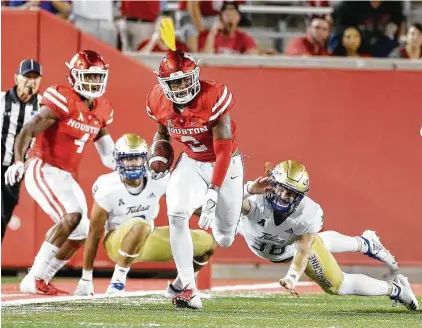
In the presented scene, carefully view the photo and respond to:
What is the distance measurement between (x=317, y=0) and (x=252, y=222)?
468cm

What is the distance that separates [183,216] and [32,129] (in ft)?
5.88

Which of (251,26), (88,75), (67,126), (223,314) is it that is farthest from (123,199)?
(251,26)

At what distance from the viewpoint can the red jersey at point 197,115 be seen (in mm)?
5906

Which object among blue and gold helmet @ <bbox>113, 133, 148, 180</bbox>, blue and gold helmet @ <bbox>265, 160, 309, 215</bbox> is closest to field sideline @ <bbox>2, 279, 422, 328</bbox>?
blue and gold helmet @ <bbox>265, 160, 309, 215</bbox>

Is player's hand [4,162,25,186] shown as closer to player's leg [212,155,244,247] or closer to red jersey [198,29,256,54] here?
player's leg [212,155,244,247]

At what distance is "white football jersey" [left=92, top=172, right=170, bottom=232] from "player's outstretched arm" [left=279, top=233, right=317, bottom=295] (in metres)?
1.91

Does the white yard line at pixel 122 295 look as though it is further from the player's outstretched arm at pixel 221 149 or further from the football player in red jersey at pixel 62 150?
the player's outstretched arm at pixel 221 149

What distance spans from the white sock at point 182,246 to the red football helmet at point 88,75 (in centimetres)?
179

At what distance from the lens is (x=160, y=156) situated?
6039mm

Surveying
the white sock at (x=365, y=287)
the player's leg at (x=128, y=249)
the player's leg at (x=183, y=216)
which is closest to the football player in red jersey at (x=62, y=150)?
the player's leg at (x=128, y=249)

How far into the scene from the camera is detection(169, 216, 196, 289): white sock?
577 centimetres

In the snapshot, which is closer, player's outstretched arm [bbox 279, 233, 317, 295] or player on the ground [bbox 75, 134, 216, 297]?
player's outstretched arm [bbox 279, 233, 317, 295]

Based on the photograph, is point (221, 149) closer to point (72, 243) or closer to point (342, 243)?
point (342, 243)

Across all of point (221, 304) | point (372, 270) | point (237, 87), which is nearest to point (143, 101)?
point (237, 87)
